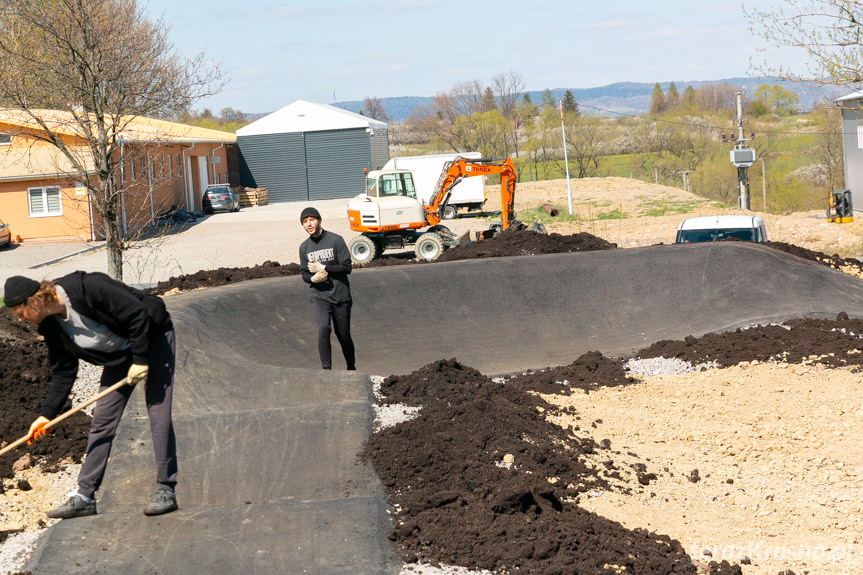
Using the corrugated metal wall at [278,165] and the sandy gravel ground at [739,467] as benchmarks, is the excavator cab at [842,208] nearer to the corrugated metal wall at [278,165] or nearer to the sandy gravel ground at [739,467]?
the sandy gravel ground at [739,467]

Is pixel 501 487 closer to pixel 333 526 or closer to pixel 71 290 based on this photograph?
pixel 333 526

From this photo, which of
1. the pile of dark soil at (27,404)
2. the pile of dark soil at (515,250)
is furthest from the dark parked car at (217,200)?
the pile of dark soil at (27,404)

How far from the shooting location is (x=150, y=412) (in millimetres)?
5480

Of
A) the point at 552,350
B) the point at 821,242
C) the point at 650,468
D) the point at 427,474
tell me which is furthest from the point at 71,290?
the point at 821,242

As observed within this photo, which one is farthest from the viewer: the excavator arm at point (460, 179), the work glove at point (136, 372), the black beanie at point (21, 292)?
the excavator arm at point (460, 179)

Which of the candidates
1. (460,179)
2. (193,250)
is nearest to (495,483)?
(460,179)

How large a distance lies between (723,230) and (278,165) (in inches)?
1553

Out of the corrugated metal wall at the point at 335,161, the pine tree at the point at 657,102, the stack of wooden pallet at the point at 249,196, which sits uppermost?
the pine tree at the point at 657,102

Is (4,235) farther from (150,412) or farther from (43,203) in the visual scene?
(150,412)

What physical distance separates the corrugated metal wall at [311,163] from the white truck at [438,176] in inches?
565

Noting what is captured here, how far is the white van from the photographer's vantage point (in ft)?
53.8

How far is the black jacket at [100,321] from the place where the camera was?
5043mm

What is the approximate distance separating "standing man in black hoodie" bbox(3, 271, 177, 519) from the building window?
29.4m

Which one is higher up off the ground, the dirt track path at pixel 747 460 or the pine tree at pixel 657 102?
the pine tree at pixel 657 102
